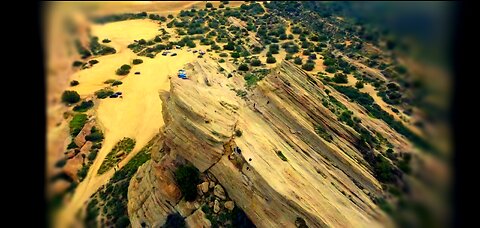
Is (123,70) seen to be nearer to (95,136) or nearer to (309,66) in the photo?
(95,136)

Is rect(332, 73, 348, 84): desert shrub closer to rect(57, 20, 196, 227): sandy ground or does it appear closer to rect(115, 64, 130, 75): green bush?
rect(57, 20, 196, 227): sandy ground

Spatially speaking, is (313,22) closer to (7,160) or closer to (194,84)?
(194,84)

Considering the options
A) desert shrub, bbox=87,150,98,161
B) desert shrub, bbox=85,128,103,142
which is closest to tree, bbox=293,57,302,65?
desert shrub, bbox=85,128,103,142

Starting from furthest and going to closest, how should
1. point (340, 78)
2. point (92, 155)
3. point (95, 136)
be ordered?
1. point (340, 78)
2. point (95, 136)
3. point (92, 155)

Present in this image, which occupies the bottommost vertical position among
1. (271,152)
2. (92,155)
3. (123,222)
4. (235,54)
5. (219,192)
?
(235,54)

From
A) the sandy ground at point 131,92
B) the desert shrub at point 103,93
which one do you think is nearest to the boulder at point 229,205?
the sandy ground at point 131,92

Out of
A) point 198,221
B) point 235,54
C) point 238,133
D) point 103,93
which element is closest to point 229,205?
point 198,221

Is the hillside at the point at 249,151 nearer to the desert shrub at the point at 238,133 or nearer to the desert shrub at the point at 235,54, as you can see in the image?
the desert shrub at the point at 238,133

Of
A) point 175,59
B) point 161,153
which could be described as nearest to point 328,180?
point 161,153
